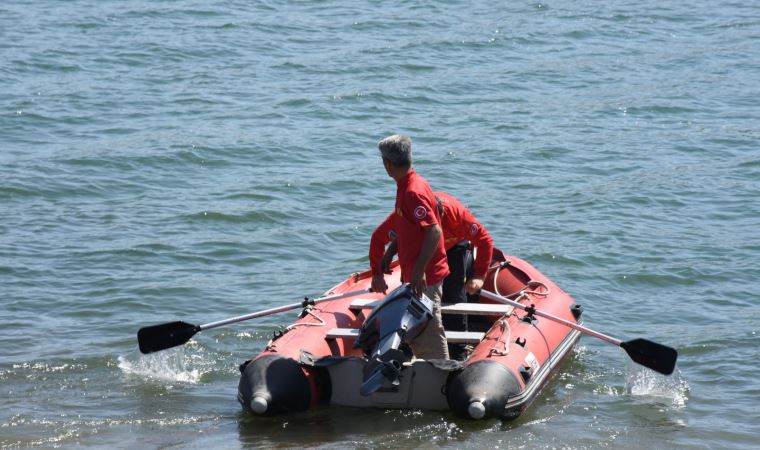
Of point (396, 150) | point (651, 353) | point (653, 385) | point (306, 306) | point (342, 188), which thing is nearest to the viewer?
point (396, 150)

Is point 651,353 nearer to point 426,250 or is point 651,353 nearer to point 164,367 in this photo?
point 426,250

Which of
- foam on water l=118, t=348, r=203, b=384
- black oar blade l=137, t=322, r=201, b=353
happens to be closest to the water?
foam on water l=118, t=348, r=203, b=384

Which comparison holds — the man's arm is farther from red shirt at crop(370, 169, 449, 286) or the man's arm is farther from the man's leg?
the man's leg

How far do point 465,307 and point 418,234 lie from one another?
997mm

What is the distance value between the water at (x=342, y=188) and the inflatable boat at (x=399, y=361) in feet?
0.65

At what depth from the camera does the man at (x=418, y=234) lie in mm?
7004

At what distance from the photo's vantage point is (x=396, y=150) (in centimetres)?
695

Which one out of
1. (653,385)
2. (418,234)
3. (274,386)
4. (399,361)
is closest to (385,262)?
(418,234)

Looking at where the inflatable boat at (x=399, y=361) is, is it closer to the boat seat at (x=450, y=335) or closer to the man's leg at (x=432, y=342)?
the boat seat at (x=450, y=335)

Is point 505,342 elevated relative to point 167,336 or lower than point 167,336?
elevated

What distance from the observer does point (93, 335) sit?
953cm

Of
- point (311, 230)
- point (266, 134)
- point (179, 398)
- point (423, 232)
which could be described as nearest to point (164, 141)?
point (266, 134)

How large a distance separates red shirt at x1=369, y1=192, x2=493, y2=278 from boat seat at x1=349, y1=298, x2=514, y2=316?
32 cm

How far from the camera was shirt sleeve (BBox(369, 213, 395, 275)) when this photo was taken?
7734 mm
